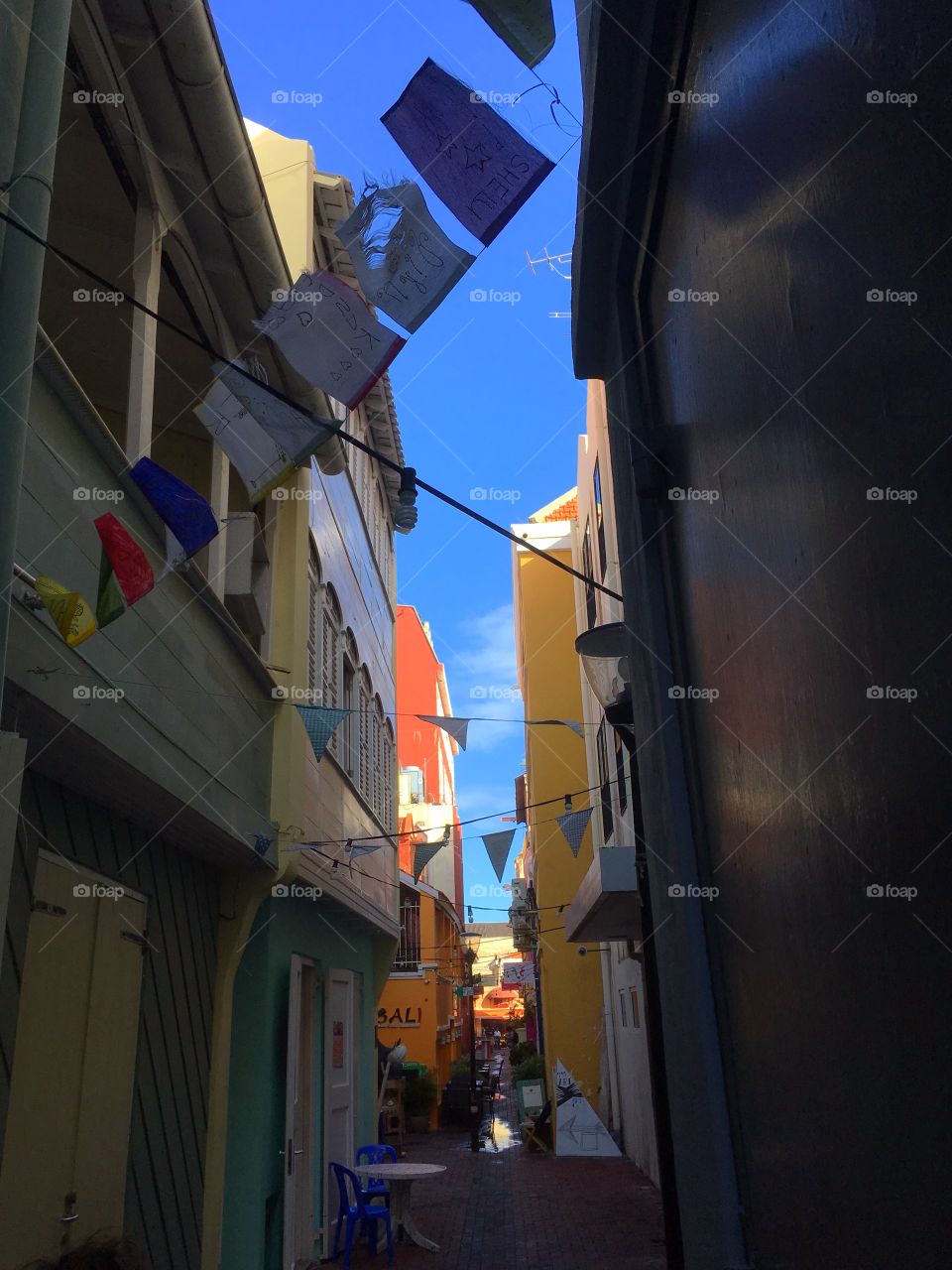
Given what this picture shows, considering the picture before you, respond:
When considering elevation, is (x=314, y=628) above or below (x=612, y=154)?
above

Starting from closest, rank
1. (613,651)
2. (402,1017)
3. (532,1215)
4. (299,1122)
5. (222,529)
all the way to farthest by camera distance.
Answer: (613,651) < (222,529) < (299,1122) < (532,1215) < (402,1017)

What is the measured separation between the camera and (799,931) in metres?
1.87

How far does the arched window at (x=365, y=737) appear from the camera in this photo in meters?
12.9

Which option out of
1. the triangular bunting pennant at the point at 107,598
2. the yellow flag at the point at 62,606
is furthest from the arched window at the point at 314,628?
the yellow flag at the point at 62,606

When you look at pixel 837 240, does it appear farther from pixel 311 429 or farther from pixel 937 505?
pixel 311 429

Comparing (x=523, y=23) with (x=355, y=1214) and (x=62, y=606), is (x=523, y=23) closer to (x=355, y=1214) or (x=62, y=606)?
(x=62, y=606)

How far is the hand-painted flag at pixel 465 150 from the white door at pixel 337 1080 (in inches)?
355

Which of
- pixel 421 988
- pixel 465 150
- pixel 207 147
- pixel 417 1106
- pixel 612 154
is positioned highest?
pixel 207 147

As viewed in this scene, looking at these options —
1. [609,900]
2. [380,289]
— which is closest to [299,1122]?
[609,900]

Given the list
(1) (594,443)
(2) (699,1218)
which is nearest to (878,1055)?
(2) (699,1218)

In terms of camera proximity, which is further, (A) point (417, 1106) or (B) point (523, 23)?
(A) point (417, 1106)

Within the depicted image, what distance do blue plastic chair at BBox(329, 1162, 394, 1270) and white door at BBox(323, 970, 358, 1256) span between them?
16 centimetres

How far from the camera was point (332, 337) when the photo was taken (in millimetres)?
4648

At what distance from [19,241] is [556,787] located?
2104 centimetres
